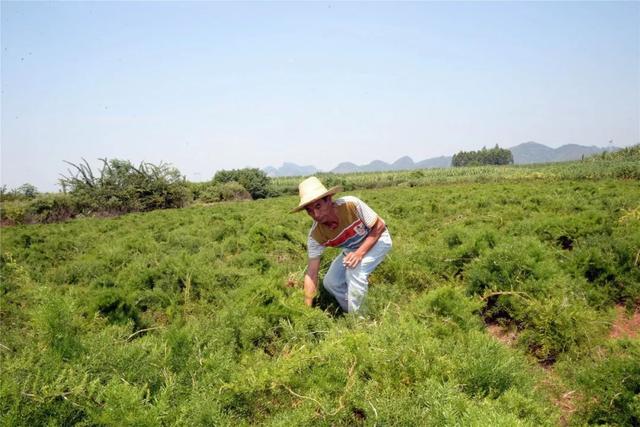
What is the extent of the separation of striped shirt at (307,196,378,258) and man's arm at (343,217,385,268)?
0.08 m

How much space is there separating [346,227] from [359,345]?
1805mm

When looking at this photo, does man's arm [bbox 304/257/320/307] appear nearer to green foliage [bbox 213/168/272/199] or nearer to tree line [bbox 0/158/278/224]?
tree line [bbox 0/158/278/224]

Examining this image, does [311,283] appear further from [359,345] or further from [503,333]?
[503,333]

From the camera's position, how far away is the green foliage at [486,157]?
168 meters

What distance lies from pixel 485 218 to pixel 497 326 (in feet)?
19.9

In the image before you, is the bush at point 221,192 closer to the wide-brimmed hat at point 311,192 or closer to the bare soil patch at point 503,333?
the wide-brimmed hat at point 311,192

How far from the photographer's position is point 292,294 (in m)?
4.36

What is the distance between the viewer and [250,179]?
49188 mm

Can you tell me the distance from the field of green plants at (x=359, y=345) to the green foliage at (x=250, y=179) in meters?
41.7

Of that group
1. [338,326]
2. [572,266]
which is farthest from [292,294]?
[572,266]

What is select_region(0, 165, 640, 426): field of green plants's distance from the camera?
223 centimetres

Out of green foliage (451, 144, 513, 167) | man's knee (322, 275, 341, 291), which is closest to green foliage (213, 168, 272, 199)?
man's knee (322, 275, 341, 291)

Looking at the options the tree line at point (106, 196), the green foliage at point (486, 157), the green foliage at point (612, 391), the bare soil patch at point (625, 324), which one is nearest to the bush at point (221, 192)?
the tree line at point (106, 196)

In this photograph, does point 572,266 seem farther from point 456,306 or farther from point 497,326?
point 456,306
